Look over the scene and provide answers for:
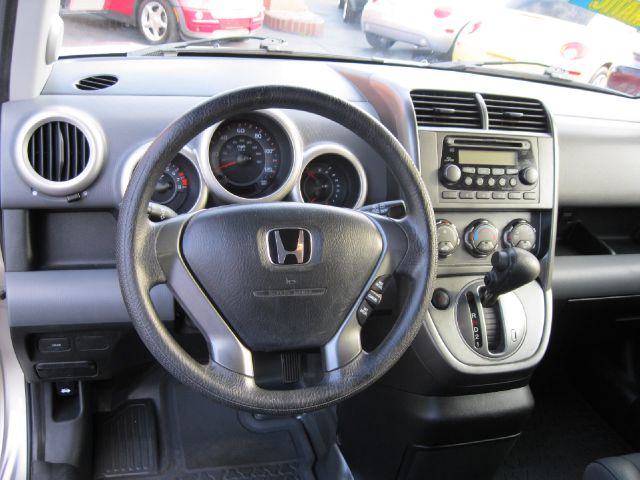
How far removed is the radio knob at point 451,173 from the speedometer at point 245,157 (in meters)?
0.40

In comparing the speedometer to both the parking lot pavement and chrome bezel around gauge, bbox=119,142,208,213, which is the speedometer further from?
the parking lot pavement

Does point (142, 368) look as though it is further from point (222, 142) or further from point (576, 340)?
point (576, 340)

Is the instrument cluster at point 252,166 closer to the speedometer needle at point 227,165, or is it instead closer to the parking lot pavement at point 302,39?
the speedometer needle at point 227,165

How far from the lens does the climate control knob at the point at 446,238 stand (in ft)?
4.55

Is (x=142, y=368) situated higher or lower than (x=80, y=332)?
lower

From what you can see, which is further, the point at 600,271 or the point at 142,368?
the point at 142,368

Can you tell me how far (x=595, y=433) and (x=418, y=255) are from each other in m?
1.62

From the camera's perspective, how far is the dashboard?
1.27 m

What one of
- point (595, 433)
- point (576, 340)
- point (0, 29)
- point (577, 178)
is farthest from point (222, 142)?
point (595, 433)

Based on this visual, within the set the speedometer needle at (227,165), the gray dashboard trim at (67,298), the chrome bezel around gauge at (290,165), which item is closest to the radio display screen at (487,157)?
the chrome bezel around gauge at (290,165)

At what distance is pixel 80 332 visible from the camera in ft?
4.72

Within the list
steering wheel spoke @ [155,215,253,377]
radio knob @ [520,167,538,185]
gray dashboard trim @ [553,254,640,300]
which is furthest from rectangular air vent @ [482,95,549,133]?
steering wheel spoke @ [155,215,253,377]

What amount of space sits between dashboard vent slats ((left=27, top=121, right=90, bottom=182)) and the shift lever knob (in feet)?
3.09

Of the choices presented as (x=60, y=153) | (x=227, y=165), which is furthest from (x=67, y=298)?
(x=227, y=165)
